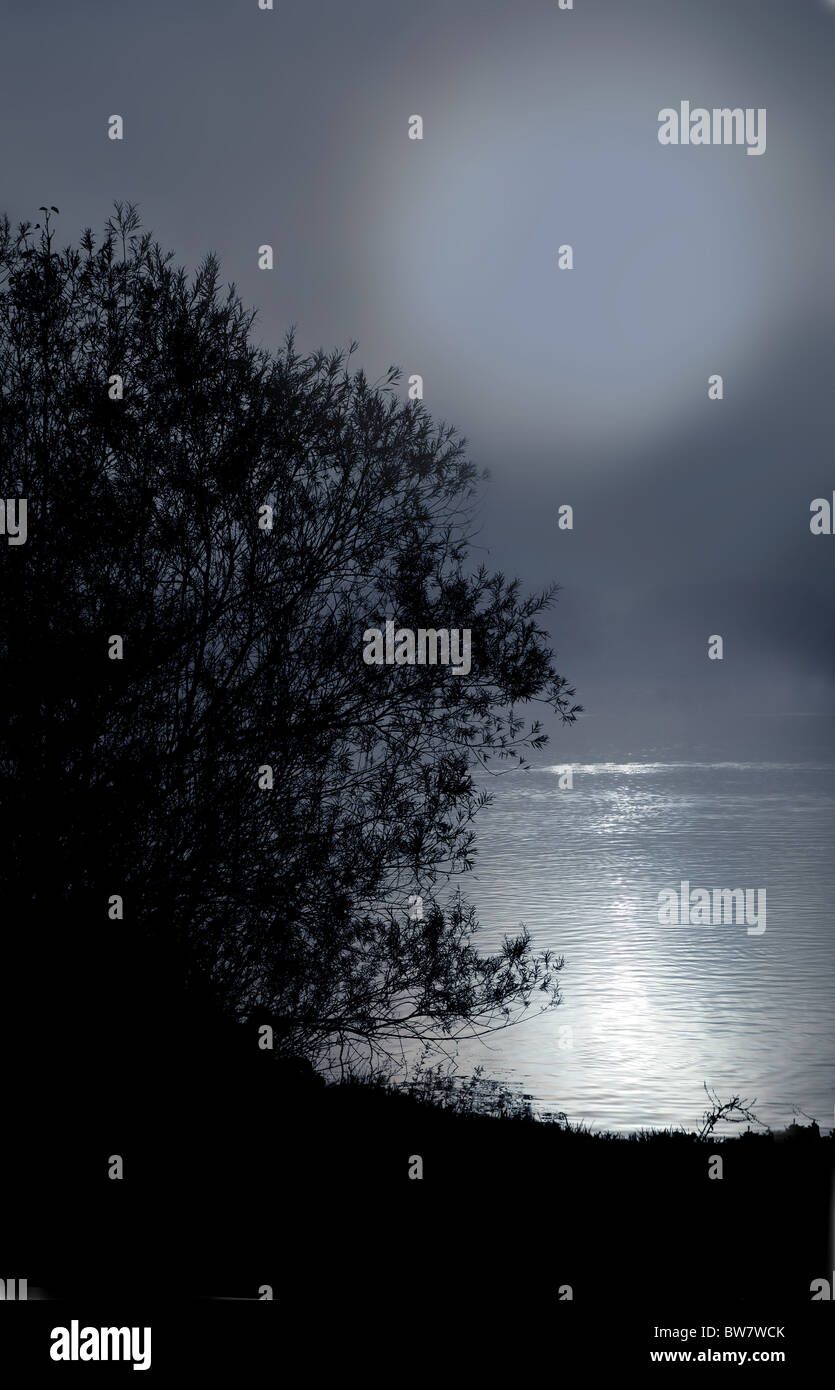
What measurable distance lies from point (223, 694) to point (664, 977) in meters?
58.2

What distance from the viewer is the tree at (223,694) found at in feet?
36.2

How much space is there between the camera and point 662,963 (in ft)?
232

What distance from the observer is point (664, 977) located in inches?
2562

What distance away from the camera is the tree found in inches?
435

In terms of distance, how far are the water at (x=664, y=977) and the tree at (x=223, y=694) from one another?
1.68 m

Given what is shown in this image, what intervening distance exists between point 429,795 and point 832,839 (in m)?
130

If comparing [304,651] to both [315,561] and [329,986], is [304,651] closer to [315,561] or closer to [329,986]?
[315,561]

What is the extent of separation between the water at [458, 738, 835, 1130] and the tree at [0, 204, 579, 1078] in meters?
1.68
